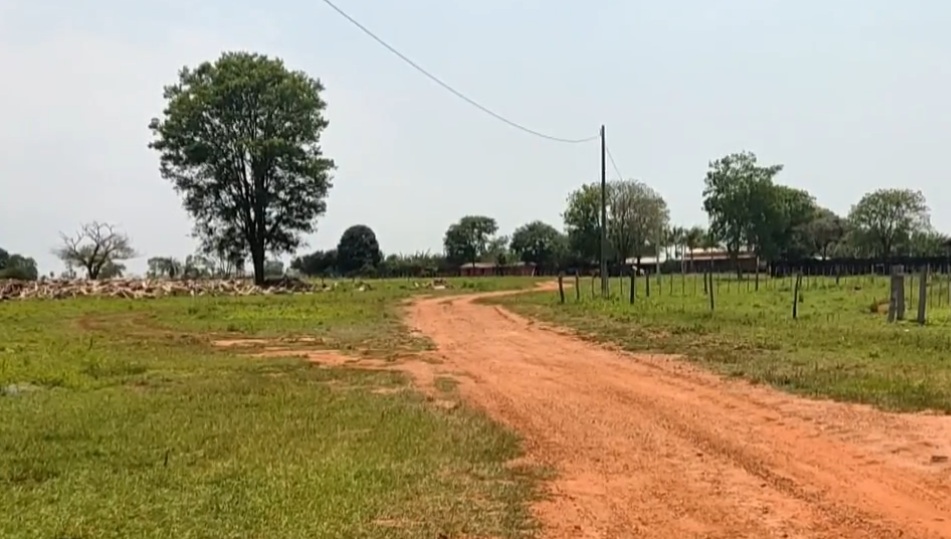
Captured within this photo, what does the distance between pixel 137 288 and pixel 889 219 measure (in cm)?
6720

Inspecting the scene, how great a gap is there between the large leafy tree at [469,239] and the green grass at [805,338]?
76545mm

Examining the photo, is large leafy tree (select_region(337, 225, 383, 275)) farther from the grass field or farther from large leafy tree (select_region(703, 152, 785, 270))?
the grass field

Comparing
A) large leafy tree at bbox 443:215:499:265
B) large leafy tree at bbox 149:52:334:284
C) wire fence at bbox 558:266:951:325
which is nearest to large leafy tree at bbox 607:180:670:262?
large leafy tree at bbox 443:215:499:265

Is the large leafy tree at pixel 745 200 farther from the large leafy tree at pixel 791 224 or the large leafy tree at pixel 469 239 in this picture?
the large leafy tree at pixel 469 239

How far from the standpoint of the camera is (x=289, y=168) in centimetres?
5706

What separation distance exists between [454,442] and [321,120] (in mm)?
51679

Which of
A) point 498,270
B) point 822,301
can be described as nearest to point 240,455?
point 822,301

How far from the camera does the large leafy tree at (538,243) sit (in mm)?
106250

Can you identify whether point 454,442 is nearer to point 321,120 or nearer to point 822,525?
point 822,525

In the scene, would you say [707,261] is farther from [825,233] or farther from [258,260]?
[258,260]

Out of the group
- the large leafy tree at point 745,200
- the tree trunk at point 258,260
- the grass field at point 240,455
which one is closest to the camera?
the grass field at point 240,455

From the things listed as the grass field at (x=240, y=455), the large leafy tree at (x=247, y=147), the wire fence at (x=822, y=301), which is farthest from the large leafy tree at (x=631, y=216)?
the grass field at (x=240, y=455)

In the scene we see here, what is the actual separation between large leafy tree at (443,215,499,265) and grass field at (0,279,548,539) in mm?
93688

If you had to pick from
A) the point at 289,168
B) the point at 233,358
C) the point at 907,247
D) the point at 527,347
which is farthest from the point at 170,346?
the point at 907,247
